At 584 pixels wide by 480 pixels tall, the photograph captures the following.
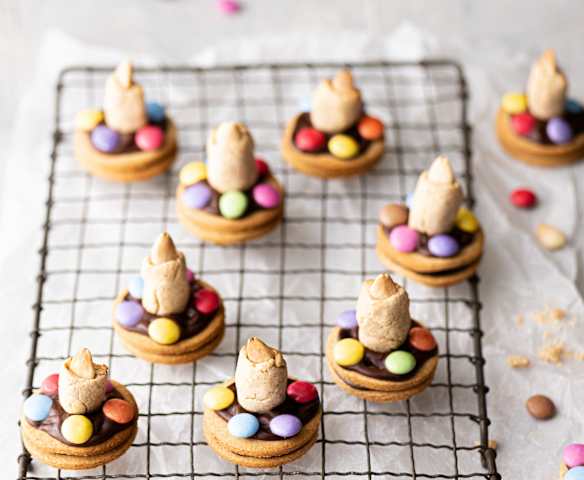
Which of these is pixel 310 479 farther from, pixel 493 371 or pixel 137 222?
pixel 137 222

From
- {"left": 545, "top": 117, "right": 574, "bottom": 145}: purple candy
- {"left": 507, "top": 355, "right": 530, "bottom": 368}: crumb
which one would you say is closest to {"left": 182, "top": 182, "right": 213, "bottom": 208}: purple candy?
{"left": 507, "top": 355, "right": 530, "bottom": 368}: crumb

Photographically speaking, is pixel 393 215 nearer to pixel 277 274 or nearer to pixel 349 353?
pixel 277 274

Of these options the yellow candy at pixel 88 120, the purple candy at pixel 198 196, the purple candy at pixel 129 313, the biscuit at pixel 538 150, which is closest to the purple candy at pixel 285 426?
the purple candy at pixel 129 313

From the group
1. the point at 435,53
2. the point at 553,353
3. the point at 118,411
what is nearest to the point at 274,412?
the point at 118,411

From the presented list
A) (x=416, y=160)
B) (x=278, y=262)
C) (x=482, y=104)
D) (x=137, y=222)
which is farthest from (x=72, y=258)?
(x=482, y=104)

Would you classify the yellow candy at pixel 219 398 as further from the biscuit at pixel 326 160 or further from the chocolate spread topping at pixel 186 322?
the biscuit at pixel 326 160

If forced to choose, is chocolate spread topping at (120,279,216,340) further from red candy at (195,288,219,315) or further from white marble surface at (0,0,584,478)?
white marble surface at (0,0,584,478)
